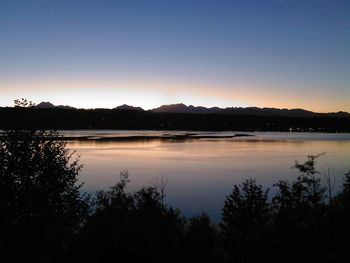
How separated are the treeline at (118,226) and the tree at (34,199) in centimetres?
5

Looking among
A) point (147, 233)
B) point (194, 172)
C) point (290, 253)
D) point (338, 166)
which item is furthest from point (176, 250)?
point (338, 166)

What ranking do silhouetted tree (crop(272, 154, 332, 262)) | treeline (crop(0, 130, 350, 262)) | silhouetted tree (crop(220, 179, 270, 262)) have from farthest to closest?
1. silhouetted tree (crop(220, 179, 270, 262))
2. silhouetted tree (crop(272, 154, 332, 262))
3. treeline (crop(0, 130, 350, 262))

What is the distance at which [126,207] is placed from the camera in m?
36.1

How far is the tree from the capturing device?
66.7 feet

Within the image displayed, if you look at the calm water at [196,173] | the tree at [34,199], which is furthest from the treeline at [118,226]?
the calm water at [196,173]

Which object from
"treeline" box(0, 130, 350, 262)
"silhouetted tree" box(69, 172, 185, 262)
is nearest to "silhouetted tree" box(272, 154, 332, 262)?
"treeline" box(0, 130, 350, 262)

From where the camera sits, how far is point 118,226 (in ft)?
97.1

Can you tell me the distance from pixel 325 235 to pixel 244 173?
182 feet

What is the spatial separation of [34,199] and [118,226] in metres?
9.74

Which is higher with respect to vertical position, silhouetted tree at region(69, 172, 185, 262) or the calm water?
silhouetted tree at region(69, 172, 185, 262)

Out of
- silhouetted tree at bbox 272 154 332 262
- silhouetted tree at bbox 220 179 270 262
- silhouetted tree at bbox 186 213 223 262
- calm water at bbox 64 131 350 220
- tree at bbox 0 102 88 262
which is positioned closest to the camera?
tree at bbox 0 102 88 262

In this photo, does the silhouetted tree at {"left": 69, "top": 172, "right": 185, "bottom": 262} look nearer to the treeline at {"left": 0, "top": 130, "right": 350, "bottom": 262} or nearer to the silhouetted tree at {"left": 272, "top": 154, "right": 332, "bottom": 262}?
the treeline at {"left": 0, "top": 130, "right": 350, "bottom": 262}

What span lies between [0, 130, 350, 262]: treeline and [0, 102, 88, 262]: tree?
1.9 inches

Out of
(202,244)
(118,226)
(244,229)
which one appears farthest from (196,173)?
(118,226)
